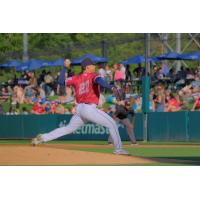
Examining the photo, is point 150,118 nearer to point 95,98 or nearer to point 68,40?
point 95,98

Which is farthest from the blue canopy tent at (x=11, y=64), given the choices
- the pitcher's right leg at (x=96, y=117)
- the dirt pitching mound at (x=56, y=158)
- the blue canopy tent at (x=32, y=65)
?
the pitcher's right leg at (x=96, y=117)

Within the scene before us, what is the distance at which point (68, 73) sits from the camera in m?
35.7

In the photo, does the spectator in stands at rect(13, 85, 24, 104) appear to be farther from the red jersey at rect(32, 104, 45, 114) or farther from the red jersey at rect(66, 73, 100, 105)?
the red jersey at rect(66, 73, 100, 105)

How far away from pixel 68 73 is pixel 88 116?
57.1ft

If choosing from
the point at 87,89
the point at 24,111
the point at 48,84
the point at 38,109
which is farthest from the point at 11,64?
the point at 87,89

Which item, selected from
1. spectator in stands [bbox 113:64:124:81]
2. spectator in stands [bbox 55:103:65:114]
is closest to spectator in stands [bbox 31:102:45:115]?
spectator in stands [bbox 55:103:65:114]

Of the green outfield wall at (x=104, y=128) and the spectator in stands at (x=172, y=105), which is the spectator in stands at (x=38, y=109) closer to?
the green outfield wall at (x=104, y=128)

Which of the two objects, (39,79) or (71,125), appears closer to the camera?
(71,125)

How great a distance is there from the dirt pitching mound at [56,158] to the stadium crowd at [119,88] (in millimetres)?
11740

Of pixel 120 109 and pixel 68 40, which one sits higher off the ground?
pixel 68 40

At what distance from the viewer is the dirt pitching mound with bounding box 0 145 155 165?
17266 mm

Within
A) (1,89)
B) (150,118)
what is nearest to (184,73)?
(150,118)

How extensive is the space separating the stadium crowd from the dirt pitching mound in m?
11.7

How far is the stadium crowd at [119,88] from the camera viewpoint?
30953mm
